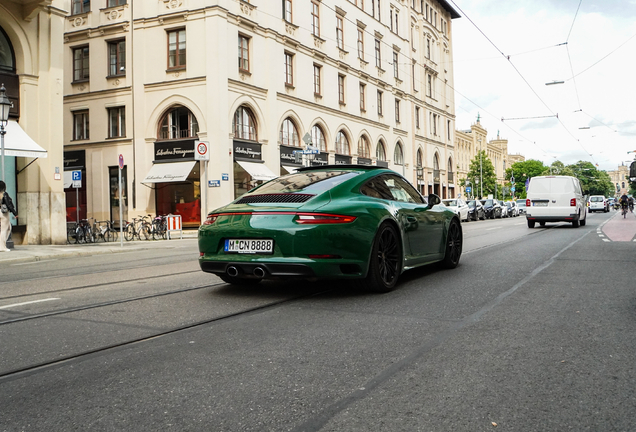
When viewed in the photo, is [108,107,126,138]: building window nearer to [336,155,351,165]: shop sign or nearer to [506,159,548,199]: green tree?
[336,155,351,165]: shop sign

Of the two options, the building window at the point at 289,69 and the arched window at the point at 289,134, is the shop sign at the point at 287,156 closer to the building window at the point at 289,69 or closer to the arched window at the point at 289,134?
the arched window at the point at 289,134

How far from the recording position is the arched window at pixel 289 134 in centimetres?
3278

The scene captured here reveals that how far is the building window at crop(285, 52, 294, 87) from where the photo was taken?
3327 cm

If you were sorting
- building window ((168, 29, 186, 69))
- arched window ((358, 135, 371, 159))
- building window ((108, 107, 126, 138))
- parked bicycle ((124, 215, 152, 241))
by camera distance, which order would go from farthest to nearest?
arched window ((358, 135, 371, 159)) < building window ((108, 107, 126, 138)) < building window ((168, 29, 186, 69)) < parked bicycle ((124, 215, 152, 241))

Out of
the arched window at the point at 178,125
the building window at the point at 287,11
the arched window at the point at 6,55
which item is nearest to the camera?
the arched window at the point at 6,55

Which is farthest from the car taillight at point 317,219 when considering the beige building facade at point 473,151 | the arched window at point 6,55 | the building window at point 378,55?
the beige building facade at point 473,151

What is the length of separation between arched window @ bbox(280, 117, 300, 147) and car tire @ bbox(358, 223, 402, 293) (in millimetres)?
26412

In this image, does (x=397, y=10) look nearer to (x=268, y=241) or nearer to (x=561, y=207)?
(x=561, y=207)

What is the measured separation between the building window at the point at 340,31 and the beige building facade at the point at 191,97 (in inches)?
17.2

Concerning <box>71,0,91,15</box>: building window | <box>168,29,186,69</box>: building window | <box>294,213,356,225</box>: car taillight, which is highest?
<box>71,0,91,15</box>: building window

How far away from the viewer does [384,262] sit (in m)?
6.41

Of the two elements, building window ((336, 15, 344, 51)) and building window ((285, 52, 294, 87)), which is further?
building window ((336, 15, 344, 51))

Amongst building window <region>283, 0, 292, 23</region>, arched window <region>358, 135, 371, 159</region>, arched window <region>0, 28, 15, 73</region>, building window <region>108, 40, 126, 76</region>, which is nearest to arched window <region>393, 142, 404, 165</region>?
arched window <region>358, 135, 371, 159</region>

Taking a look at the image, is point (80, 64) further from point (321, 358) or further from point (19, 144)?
point (321, 358)
